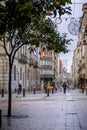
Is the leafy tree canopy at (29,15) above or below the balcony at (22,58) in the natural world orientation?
below

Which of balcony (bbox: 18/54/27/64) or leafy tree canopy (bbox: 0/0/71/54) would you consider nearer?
leafy tree canopy (bbox: 0/0/71/54)

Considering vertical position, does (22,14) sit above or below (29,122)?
above

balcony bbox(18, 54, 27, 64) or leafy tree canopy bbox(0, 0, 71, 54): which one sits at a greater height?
balcony bbox(18, 54, 27, 64)

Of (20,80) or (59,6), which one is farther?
(20,80)

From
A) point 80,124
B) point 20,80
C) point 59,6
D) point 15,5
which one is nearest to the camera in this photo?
point 59,6

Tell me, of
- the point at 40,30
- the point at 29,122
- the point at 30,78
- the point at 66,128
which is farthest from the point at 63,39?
the point at 30,78

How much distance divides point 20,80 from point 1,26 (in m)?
58.7

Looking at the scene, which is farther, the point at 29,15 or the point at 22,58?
the point at 22,58

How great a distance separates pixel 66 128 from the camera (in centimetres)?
1655

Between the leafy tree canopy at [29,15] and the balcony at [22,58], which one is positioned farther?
the balcony at [22,58]

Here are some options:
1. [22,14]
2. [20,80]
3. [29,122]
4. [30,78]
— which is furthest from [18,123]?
[30,78]

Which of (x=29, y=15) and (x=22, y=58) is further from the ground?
(x=22, y=58)

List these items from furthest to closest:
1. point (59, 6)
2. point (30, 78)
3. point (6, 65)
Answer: point (30, 78)
point (6, 65)
point (59, 6)

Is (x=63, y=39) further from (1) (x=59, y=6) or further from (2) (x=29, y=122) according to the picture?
(1) (x=59, y=6)
